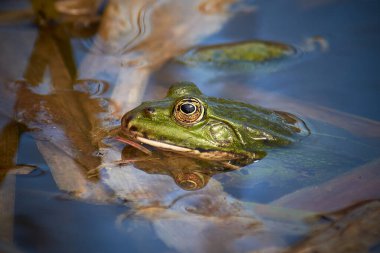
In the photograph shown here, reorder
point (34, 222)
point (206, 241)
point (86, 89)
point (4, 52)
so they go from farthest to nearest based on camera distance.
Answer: point (4, 52), point (86, 89), point (34, 222), point (206, 241)

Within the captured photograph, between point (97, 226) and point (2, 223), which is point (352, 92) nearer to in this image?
point (97, 226)

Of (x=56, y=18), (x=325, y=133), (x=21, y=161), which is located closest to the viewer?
(x=21, y=161)

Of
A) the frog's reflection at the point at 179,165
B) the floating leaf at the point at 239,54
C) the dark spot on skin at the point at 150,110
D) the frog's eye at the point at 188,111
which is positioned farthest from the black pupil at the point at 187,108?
the floating leaf at the point at 239,54

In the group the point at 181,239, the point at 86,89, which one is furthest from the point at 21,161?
the point at 181,239

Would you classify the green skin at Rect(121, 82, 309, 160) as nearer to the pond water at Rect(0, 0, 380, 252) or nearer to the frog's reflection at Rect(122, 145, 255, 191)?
the frog's reflection at Rect(122, 145, 255, 191)

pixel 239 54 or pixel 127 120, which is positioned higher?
pixel 239 54

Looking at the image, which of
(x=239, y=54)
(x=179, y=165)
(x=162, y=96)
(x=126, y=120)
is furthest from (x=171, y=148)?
(x=239, y=54)

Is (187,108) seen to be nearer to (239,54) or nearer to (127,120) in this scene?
(127,120)
